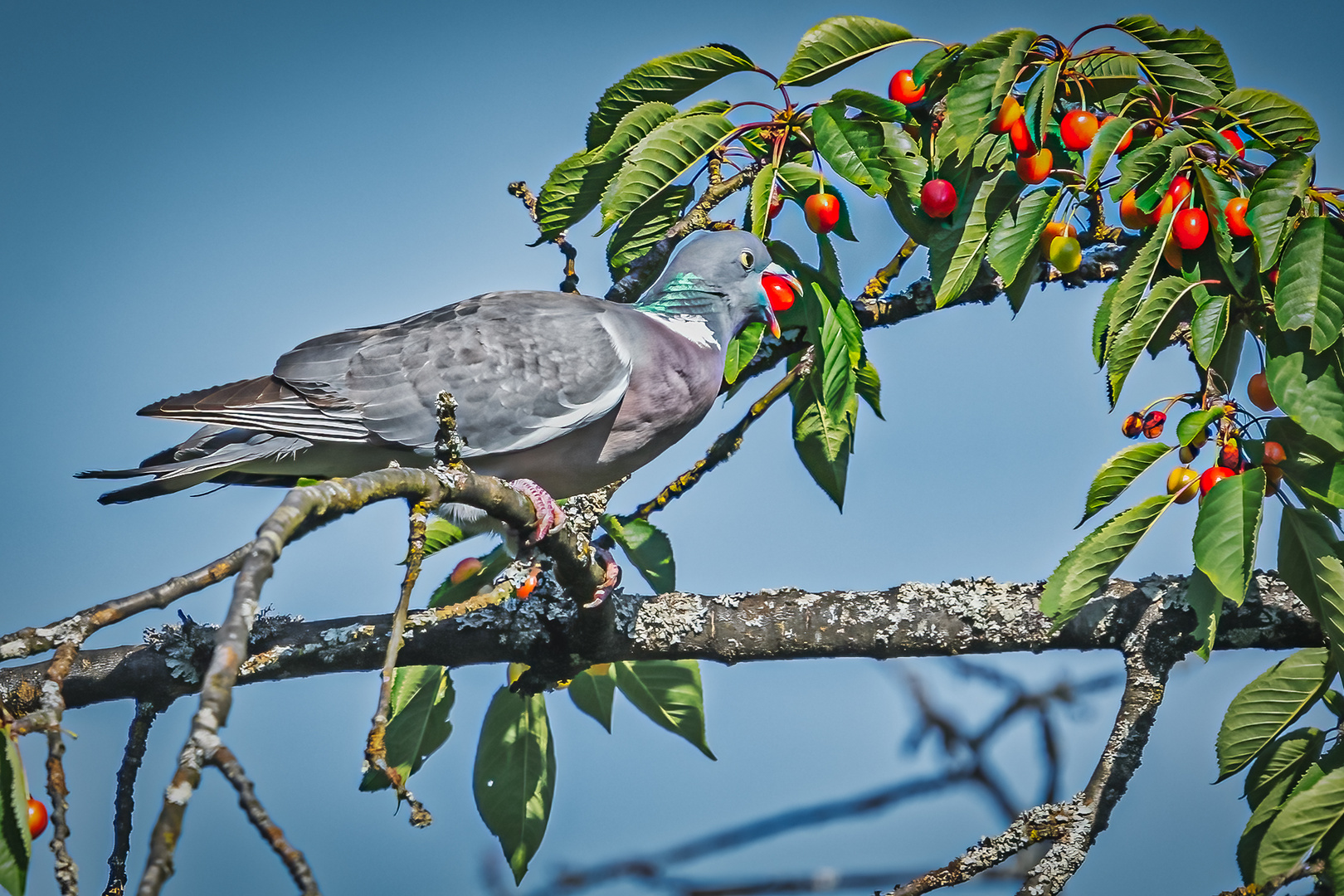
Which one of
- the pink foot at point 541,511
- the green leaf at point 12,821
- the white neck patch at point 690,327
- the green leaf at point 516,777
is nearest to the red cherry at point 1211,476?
the pink foot at point 541,511

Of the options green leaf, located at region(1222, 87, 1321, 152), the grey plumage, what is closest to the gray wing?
the grey plumage

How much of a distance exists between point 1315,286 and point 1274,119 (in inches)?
21.6

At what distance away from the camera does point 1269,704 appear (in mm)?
2264

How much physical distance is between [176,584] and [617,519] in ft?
5.16

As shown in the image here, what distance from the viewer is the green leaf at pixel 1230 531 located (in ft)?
6.16

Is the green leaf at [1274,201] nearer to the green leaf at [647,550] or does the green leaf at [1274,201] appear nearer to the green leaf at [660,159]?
the green leaf at [660,159]

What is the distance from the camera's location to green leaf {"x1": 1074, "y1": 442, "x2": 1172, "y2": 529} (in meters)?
2.11

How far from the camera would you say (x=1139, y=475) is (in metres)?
2.12

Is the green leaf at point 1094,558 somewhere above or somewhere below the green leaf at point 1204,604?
above

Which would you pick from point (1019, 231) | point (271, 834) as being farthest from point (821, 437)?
point (271, 834)

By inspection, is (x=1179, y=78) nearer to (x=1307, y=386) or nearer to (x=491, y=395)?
(x=1307, y=386)

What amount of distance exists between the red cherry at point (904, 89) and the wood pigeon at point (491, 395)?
1.90 ft

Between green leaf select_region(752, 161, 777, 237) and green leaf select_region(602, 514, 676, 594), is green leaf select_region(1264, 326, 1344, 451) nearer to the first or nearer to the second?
green leaf select_region(752, 161, 777, 237)

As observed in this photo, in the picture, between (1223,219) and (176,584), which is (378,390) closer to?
(176,584)
